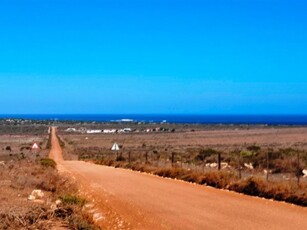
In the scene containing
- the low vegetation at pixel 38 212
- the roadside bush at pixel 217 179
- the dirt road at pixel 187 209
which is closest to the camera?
the low vegetation at pixel 38 212

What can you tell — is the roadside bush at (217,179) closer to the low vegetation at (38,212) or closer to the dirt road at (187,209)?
the dirt road at (187,209)

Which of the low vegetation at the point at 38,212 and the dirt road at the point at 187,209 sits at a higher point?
the low vegetation at the point at 38,212

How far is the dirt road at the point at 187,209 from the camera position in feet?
→ 46.5

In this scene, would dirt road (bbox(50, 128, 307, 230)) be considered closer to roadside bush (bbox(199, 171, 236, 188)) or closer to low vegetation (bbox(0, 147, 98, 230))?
roadside bush (bbox(199, 171, 236, 188))

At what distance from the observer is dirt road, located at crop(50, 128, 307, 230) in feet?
46.5

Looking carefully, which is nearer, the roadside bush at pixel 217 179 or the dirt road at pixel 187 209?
the dirt road at pixel 187 209

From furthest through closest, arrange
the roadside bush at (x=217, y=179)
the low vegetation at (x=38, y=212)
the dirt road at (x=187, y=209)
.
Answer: the roadside bush at (x=217, y=179)
the dirt road at (x=187, y=209)
the low vegetation at (x=38, y=212)

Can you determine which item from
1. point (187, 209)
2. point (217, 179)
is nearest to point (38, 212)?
point (187, 209)

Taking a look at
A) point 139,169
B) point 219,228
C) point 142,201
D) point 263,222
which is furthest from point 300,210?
point 139,169

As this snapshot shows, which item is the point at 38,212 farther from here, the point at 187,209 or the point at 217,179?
the point at 217,179

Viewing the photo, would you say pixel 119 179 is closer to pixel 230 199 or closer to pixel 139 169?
pixel 139 169

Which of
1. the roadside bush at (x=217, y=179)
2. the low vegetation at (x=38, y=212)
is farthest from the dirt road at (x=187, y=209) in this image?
the low vegetation at (x=38, y=212)

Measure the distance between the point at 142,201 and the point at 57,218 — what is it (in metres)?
4.87

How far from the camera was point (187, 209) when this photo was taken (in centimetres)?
1656
